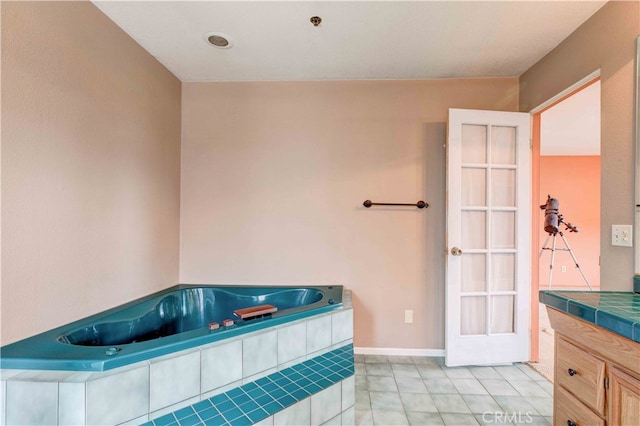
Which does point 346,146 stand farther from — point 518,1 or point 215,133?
point 518,1

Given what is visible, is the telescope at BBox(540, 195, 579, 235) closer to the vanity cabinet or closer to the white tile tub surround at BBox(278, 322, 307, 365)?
the vanity cabinet

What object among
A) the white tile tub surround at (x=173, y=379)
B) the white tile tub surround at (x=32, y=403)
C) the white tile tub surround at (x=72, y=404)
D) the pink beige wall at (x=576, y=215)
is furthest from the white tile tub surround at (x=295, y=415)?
the pink beige wall at (x=576, y=215)

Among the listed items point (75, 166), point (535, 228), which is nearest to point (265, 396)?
point (75, 166)

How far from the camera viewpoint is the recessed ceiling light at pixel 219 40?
194 cm

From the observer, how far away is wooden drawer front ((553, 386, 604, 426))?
1.07m

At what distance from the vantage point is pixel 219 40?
78.7 inches

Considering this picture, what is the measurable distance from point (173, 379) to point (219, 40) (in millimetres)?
2001

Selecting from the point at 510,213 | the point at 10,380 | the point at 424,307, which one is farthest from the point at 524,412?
the point at 10,380

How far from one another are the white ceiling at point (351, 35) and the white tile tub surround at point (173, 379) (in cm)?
182

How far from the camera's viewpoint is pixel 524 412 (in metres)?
1.75

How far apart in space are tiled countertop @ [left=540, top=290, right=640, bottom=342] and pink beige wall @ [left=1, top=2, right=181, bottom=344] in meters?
2.27

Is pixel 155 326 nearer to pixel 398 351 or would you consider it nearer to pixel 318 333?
pixel 318 333

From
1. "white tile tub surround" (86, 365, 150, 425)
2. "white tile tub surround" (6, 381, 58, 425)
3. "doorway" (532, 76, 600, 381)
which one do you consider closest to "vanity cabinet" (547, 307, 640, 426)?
"white tile tub surround" (86, 365, 150, 425)

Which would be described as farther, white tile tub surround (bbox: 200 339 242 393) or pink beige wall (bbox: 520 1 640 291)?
pink beige wall (bbox: 520 1 640 291)
